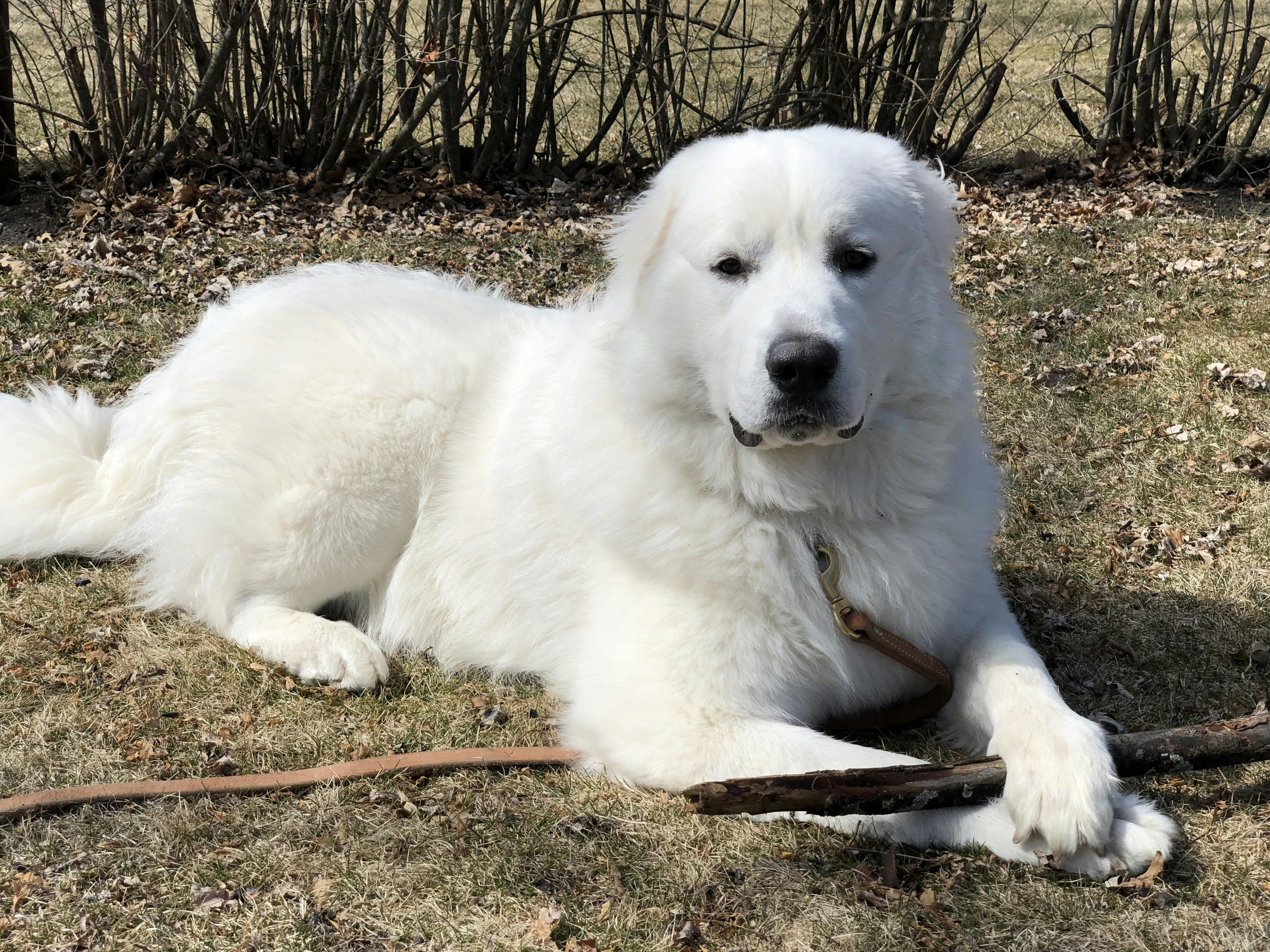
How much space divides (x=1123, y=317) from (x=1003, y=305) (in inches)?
23.6

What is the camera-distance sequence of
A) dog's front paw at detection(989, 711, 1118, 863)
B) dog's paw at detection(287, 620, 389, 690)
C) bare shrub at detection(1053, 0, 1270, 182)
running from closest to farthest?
dog's front paw at detection(989, 711, 1118, 863) → dog's paw at detection(287, 620, 389, 690) → bare shrub at detection(1053, 0, 1270, 182)

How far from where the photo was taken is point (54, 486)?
3.59 metres

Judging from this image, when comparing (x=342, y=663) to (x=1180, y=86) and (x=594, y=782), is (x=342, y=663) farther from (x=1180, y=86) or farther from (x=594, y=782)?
(x=1180, y=86)

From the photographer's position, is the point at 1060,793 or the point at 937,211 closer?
A: the point at 1060,793

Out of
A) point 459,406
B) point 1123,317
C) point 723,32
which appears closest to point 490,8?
point 723,32

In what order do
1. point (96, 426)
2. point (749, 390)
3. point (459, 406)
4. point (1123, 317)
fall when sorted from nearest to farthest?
1. point (749, 390)
2. point (459, 406)
3. point (96, 426)
4. point (1123, 317)

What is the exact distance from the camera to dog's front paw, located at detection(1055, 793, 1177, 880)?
7.61ft

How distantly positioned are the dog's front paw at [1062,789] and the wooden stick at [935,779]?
64 mm

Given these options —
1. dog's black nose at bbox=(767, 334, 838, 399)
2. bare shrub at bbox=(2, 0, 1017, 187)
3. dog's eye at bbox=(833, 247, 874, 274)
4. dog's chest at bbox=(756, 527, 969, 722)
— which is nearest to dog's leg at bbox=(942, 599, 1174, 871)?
dog's chest at bbox=(756, 527, 969, 722)

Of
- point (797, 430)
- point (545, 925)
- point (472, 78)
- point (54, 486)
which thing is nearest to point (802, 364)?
point (797, 430)

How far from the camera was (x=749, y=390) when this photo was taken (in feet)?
8.04

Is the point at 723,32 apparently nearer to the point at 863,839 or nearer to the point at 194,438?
the point at 194,438

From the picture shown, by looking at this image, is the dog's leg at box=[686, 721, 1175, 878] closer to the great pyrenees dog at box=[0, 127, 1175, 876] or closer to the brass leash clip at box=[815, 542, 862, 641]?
the great pyrenees dog at box=[0, 127, 1175, 876]

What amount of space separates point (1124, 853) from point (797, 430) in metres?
1.11
